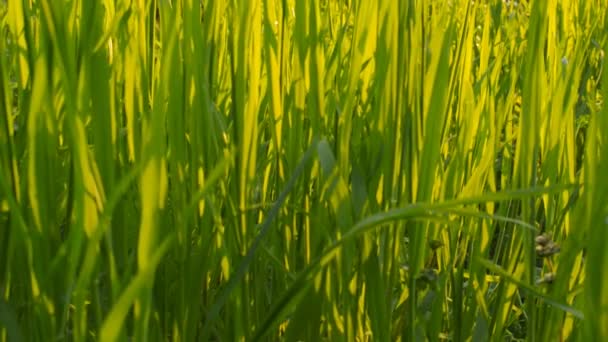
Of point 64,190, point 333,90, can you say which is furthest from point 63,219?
point 333,90

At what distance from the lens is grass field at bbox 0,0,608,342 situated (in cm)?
64

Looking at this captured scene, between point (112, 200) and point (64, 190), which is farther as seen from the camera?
point (64, 190)

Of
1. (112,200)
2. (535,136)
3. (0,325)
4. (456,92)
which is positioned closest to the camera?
(112,200)

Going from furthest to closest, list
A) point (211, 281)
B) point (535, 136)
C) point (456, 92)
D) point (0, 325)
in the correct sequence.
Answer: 1. point (456, 92)
2. point (211, 281)
3. point (535, 136)
4. point (0, 325)

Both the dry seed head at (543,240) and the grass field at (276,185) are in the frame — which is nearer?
the grass field at (276,185)

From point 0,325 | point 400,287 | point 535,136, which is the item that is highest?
point 535,136

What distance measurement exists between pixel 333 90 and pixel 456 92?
354mm

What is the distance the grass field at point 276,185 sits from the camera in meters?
0.64

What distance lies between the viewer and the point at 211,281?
2.99 feet

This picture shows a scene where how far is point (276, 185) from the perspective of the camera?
0.93 meters

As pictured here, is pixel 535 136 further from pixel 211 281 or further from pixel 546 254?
pixel 211 281

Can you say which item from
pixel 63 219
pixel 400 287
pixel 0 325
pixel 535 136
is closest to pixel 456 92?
pixel 400 287

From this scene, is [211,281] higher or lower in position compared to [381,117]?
lower

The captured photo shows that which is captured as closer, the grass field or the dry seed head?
the grass field
